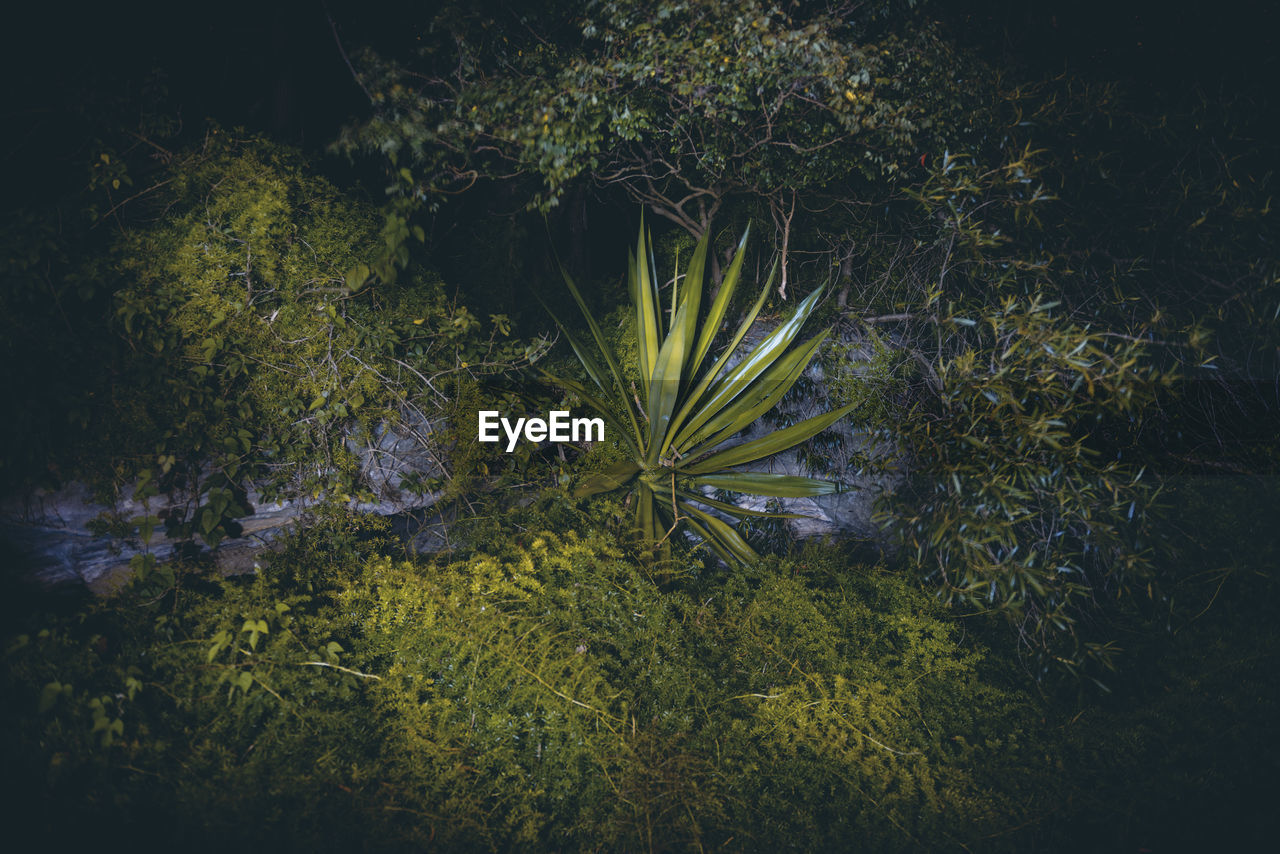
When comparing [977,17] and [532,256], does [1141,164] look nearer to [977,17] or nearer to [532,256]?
[977,17]

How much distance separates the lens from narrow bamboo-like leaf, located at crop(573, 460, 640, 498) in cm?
268

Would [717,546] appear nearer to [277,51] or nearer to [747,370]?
[747,370]

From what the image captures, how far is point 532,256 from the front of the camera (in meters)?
3.27

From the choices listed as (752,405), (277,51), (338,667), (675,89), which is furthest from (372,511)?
(675,89)

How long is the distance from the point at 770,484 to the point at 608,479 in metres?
0.71

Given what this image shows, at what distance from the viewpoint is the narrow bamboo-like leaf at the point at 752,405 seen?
8.87 ft

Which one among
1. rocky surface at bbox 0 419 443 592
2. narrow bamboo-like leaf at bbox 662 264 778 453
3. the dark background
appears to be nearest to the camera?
the dark background

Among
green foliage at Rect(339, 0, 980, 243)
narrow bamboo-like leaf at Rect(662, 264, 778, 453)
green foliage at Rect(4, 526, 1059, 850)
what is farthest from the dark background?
green foliage at Rect(4, 526, 1059, 850)

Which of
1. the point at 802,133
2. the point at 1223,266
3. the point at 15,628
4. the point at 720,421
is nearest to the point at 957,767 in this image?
the point at 720,421

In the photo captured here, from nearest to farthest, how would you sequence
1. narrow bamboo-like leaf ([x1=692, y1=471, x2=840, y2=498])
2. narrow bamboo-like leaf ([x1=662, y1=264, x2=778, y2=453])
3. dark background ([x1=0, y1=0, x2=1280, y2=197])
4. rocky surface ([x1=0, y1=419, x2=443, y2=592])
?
1. dark background ([x1=0, y1=0, x2=1280, y2=197])
2. rocky surface ([x1=0, y1=419, x2=443, y2=592])
3. narrow bamboo-like leaf ([x1=692, y1=471, x2=840, y2=498])
4. narrow bamboo-like leaf ([x1=662, y1=264, x2=778, y2=453])

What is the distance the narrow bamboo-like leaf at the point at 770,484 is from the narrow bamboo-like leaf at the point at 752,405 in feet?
0.49

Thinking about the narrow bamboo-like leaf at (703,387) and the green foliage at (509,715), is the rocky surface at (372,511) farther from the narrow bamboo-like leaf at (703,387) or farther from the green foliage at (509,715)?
the narrow bamboo-like leaf at (703,387)

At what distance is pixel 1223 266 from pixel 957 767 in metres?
2.08

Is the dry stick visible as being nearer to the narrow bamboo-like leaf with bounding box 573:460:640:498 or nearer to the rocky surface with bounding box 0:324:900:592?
the rocky surface with bounding box 0:324:900:592
